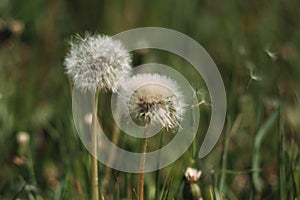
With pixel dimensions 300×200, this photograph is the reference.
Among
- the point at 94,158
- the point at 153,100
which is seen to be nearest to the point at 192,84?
the point at 153,100

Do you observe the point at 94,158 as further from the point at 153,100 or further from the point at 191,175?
the point at 191,175

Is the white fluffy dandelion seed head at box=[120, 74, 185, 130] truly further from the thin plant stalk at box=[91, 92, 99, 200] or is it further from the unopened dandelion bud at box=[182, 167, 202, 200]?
the unopened dandelion bud at box=[182, 167, 202, 200]

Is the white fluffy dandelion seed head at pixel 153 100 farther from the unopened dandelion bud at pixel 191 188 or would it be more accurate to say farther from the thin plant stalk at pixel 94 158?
the unopened dandelion bud at pixel 191 188

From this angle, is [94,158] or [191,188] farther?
[191,188]

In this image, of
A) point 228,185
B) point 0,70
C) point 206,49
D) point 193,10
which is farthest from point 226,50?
point 228,185

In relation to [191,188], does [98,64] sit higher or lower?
higher

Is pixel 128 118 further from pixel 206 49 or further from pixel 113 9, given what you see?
pixel 113 9

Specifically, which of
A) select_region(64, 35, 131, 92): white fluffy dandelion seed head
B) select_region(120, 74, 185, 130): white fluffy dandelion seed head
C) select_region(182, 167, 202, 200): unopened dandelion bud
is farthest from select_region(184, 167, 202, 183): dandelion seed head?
select_region(64, 35, 131, 92): white fluffy dandelion seed head
